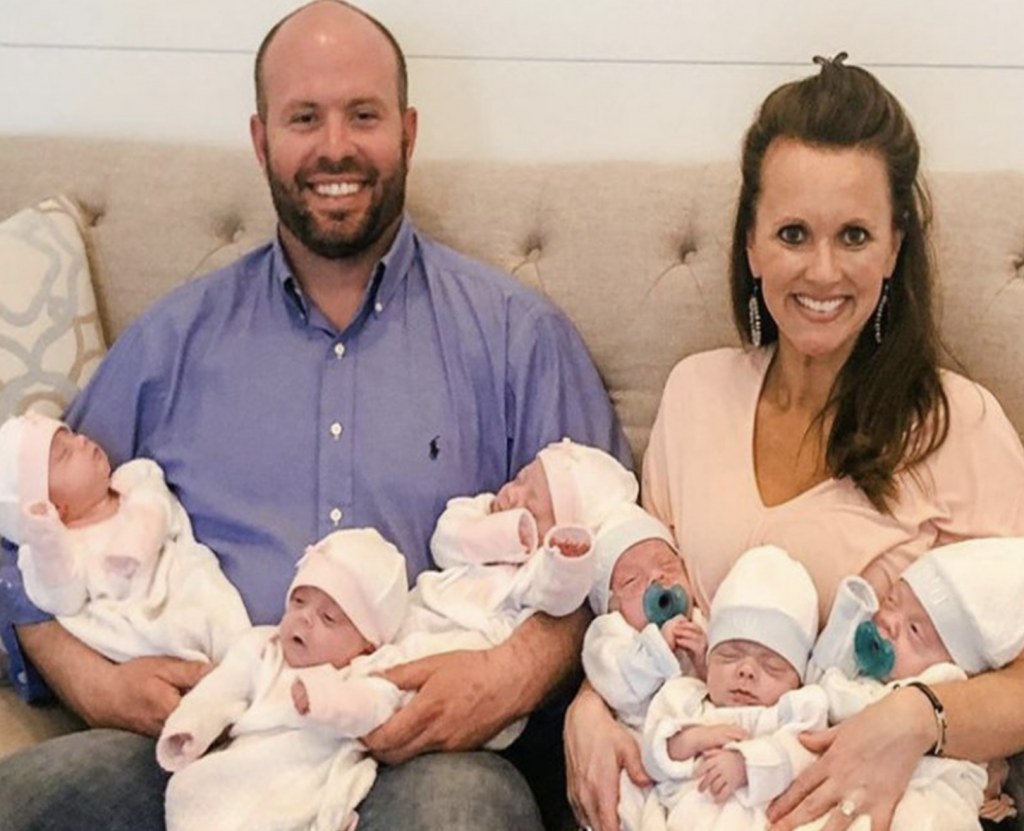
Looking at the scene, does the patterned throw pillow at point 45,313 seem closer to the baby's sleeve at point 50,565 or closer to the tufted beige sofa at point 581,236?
the tufted beige sofa at point 581,236

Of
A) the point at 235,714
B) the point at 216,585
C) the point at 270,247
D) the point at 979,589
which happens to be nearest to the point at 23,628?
the point at 216,585

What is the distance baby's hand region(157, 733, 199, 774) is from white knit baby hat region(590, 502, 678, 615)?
0.55 meters

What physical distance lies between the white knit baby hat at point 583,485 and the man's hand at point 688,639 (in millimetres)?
196

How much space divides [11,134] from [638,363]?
1251 mm

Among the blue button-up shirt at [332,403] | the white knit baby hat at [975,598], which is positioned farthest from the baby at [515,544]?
the white knit baby hat at [975,598]

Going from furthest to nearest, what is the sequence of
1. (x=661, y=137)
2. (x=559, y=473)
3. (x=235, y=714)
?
(x=661, y=137)
(x=559, y=473)
(x=235, y=714)

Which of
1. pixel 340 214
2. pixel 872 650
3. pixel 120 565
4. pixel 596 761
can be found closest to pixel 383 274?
pixel 340 214

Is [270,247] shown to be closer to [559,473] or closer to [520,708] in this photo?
[559,473]

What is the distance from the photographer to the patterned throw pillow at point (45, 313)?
2.05 m

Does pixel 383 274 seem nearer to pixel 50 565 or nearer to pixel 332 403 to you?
pixel 332 403

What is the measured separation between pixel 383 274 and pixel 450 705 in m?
0.70

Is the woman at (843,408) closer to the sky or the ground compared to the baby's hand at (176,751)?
closer to the sky

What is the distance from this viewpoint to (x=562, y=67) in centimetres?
229

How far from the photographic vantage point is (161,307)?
6.93 ft
